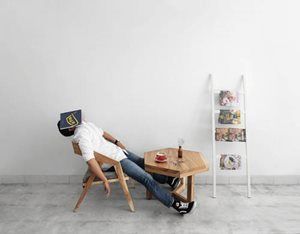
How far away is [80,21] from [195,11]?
139 cm

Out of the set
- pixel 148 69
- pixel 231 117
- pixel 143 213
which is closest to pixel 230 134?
pixel 231 117

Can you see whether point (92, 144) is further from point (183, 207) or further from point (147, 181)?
point (183, 207)

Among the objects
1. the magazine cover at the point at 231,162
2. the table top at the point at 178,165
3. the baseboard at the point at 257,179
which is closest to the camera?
the table top at the point at 178,165

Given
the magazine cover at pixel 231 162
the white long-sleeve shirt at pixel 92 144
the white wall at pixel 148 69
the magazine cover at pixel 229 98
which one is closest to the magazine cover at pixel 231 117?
the magazine cover at pixel 229 98

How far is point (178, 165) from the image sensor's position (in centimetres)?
285

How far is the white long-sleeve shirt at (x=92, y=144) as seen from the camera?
9.25 ft

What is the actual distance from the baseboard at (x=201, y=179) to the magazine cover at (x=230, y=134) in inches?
21.3

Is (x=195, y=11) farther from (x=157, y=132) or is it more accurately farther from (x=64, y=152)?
(x=64, y=152)

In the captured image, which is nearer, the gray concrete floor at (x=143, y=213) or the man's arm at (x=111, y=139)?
the gray concrete floor at (x=143, y=213)

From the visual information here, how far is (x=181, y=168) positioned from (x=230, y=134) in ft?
3.20

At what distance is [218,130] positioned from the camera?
3.46 metres

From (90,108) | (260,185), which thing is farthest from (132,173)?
(260,185)

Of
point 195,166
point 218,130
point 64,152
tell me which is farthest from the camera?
point 64,152

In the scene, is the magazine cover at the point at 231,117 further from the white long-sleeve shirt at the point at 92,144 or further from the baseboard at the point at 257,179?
the white long-sleeve shirt at the point at 92,144
